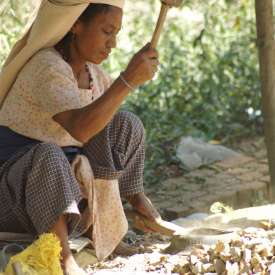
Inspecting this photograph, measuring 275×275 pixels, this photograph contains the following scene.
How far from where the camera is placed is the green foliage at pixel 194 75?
21.2ft

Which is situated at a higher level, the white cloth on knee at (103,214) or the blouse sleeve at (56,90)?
the blouse sleeve at (56,90)

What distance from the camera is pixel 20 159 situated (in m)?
3.50

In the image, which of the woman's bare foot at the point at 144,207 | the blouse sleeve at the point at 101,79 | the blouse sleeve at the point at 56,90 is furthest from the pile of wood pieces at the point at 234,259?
the blouse sleeve at the point at 101,79

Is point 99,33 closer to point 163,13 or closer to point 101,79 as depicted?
point 163,13

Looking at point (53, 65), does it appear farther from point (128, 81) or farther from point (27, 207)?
point (27, 207)

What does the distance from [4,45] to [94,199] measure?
2461 mm

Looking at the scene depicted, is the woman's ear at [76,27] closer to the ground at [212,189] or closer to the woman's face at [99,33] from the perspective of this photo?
the woman's face at [99,33]

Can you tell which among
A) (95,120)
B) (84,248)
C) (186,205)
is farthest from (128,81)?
(186,205)

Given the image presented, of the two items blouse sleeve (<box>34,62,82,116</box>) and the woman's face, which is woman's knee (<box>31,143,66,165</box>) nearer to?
blouse sleeve (<box>34,62,82,116</box>)

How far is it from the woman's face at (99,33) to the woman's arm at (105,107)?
0.24 m

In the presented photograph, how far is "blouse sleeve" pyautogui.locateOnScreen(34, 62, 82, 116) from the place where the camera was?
3434 mm

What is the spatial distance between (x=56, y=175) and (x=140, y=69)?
55cm

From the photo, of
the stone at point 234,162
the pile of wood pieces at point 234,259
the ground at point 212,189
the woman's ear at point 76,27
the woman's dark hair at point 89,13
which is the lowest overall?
the pile of wood pieces at point 234,259

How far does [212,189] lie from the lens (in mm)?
5387
